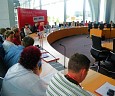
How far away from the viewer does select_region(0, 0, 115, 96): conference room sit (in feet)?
8.25

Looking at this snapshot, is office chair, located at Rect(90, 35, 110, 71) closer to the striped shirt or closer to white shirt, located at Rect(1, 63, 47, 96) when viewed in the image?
white shirt, located at Rect(1, 63, 47, 96)

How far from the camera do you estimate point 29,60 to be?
1.61 meters

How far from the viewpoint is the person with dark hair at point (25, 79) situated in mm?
1489

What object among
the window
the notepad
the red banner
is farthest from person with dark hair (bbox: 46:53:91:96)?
the window

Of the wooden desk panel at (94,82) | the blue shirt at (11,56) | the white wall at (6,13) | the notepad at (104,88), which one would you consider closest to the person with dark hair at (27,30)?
the white wall at (6,13)

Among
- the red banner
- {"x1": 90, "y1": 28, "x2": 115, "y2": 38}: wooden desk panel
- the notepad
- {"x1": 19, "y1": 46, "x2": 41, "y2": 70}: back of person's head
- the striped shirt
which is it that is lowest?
the notepad

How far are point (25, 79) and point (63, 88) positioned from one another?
46 centimetres

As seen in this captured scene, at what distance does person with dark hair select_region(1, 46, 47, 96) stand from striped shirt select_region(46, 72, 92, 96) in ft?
0.68

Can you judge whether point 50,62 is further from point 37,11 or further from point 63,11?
point 63,11

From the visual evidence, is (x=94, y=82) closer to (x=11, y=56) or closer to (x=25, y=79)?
(x=25, y=79)

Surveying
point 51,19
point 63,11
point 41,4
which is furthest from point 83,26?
point 41,4

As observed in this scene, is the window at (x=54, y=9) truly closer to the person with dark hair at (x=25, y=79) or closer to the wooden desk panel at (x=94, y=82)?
the wooden desk panel at (x=94, y=82)

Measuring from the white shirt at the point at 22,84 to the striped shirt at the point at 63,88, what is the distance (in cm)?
20

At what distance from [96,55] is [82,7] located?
9.38 meters
